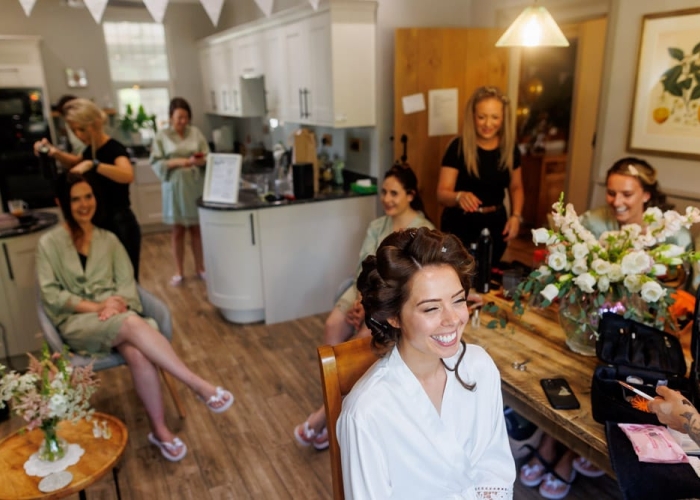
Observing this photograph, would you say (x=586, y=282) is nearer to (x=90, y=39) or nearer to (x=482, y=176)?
(x=482, y=176)

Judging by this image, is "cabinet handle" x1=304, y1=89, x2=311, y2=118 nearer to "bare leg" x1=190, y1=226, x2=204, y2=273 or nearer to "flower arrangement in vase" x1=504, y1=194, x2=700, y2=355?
"bare leg" x1=190, y1=226, x2=204, y2=273

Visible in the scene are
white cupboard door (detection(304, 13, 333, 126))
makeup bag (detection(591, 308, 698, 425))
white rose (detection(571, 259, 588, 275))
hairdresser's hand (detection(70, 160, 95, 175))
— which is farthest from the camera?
white cupboard door (detection(304, 13, 333, 126))

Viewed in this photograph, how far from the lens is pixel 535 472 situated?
2143mm

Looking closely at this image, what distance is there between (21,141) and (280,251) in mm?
3351

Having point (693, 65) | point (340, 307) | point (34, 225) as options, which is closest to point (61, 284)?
point (34, 225)

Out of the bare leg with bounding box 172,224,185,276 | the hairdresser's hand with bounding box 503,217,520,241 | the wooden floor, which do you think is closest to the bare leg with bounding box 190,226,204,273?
the bare leg with bounding box 172,224,185,276

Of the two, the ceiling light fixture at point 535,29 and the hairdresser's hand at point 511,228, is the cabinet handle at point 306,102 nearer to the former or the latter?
the hairdresser's hand at point 511,228

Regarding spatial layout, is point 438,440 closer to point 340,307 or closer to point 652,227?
point 652,227

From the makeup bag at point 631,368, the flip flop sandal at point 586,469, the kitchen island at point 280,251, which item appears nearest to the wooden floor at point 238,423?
the flip flop sandal at point 586,469

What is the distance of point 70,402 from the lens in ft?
5.59

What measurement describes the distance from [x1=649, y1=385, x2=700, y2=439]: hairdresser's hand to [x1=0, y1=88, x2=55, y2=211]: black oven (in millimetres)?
5434

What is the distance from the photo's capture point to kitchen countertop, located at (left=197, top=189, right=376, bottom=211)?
339 centimetres

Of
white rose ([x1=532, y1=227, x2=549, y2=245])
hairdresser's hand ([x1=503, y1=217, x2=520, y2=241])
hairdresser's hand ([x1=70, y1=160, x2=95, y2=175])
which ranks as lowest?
hairdresser's hand ([x1=503, y1=217, x2=520, y2=241])

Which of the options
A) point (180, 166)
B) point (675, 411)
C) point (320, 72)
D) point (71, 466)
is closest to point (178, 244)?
point (180, 166)
